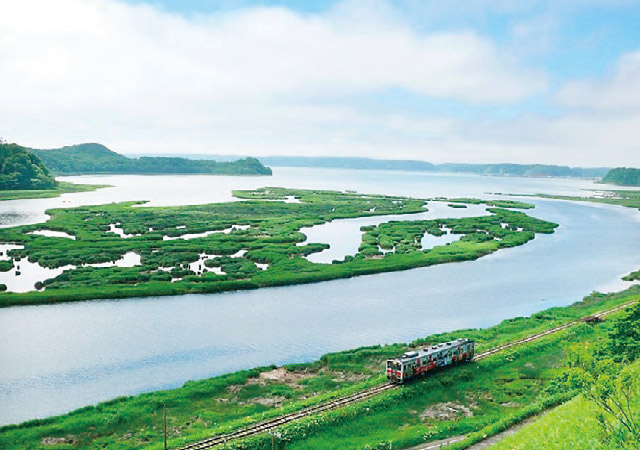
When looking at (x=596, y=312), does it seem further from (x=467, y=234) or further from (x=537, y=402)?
(x=467, y=234)

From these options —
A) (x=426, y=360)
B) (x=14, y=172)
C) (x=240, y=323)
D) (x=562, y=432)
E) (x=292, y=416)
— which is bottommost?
(x=240, y=323)

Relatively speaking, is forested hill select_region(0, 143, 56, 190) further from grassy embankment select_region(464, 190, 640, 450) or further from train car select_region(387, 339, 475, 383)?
grassy embankment select_region(464, 190, 640, 450)

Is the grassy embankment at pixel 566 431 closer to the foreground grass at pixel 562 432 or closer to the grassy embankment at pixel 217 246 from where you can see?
the foreground grass at pixel 562 432

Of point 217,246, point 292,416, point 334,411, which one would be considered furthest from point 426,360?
point 217,246

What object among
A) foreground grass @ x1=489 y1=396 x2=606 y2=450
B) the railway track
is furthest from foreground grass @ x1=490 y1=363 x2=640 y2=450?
the railway track

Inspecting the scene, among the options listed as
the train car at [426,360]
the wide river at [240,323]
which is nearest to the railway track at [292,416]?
the train car at [426,360]

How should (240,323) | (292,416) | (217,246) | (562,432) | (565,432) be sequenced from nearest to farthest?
(565,432)
(562,432)
(292,416)
(240,323)
(217,246)

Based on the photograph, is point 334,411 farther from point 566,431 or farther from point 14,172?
point 14,172
